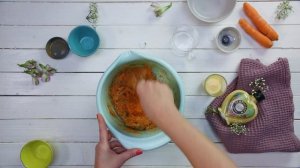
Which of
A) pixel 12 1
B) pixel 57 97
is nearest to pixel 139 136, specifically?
pixel 57 97

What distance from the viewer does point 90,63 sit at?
1.03m

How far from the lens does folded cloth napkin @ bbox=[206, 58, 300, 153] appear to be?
99cm

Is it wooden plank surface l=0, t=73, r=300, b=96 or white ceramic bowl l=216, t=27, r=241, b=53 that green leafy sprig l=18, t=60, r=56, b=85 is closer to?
wooden plank surface l=0, t=73, r=300, b=96

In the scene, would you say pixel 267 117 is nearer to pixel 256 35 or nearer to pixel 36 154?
pixel 256 35

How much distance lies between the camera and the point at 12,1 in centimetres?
104

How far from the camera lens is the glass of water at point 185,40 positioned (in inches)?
40.3

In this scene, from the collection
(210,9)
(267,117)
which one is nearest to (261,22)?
(210,9)

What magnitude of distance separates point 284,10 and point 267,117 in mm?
308

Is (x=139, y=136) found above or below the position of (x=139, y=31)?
below

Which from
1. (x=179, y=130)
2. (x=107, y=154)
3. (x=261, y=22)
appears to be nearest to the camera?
(x=179, y=130)

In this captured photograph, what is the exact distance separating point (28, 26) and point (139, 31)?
0.32 metres

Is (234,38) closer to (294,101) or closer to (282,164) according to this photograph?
(294,101)

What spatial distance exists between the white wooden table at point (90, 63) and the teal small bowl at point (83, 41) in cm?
2

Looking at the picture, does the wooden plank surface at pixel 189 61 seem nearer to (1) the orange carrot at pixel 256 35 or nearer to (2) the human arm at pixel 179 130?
(1) the orange carrot at pixel 256 35
